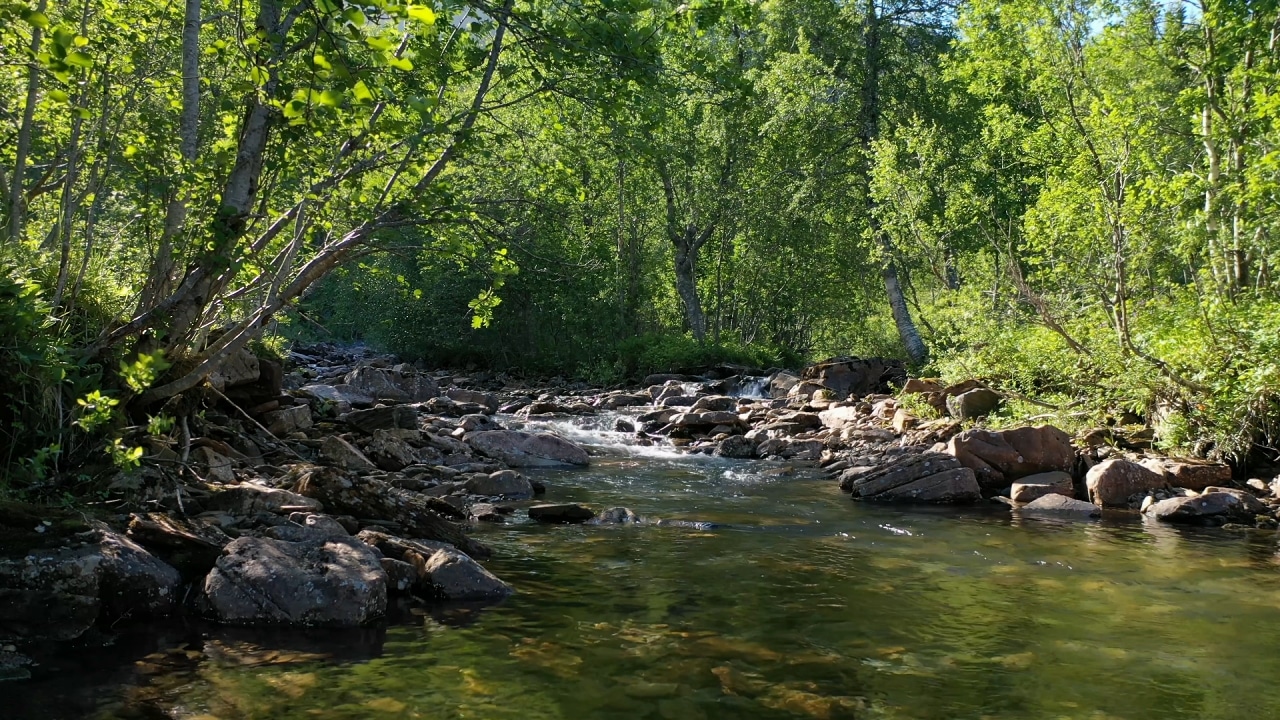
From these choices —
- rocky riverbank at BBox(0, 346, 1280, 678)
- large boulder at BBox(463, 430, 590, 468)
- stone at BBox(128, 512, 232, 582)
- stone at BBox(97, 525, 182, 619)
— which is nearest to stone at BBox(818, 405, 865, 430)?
rocky riverbank at BBox(0, 346, 1280, 678)

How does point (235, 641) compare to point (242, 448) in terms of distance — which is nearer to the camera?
point (235, 641)

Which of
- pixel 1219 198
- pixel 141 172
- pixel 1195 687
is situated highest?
pixel 1219 198

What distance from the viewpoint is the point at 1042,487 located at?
11.5 metres

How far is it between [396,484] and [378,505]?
2.91 metres

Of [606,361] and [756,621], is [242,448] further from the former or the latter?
[606,361]

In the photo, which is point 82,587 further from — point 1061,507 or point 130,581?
point 1061,507

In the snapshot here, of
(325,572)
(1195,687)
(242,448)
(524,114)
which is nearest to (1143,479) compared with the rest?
(1195,687)

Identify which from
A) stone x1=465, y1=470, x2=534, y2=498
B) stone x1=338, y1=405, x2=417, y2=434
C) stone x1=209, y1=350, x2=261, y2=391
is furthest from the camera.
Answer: stone x1=338, y1=405, x2=417, y2=434

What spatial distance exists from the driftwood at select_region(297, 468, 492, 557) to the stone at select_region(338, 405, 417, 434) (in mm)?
5234

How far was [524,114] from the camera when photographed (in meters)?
8.89

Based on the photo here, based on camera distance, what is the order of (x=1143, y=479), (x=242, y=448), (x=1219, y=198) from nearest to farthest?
(x=242, y=448), (x=1143, y=479), (x=1219, y=198)

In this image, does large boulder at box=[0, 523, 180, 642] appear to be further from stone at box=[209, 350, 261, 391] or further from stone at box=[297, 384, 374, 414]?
stone at box=[297, 384, 374, 414]

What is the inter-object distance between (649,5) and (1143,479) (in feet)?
27.9

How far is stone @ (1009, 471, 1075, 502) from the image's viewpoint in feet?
37.8
